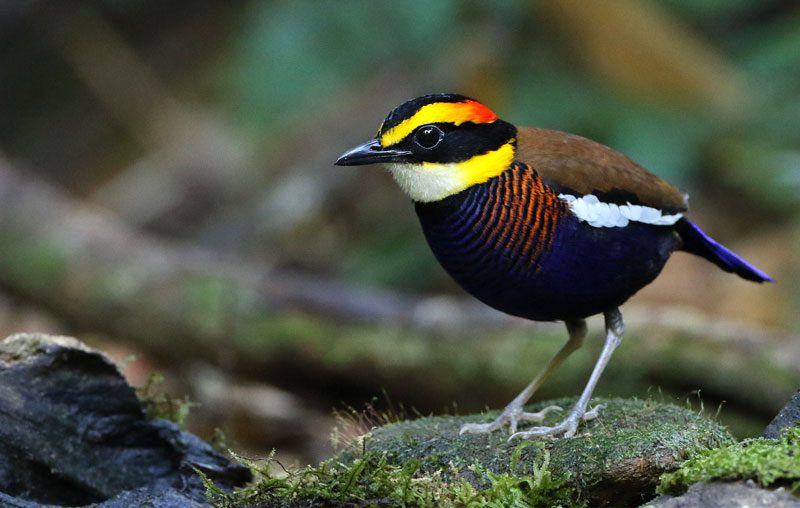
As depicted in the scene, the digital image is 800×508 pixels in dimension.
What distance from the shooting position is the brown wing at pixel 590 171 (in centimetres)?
388

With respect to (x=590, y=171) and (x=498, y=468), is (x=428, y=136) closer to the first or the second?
(x=590, y=171)

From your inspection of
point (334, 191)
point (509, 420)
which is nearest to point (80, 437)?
point (509, 420)

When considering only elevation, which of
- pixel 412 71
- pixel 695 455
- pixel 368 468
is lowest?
pixel 695 455

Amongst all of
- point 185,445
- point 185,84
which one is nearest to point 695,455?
point 185,445

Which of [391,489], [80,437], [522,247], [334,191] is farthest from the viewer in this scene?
[334,191]

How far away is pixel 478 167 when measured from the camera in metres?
3.85

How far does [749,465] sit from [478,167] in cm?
150

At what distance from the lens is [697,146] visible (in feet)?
30.1

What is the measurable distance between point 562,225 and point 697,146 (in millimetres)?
5809

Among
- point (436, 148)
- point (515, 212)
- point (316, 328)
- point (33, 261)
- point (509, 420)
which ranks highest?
point (33, 261)

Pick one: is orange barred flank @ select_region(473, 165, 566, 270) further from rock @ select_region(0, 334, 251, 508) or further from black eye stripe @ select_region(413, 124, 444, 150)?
rock @ select_region(0, 334, 251, 508)

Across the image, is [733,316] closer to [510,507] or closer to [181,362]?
[181,362]

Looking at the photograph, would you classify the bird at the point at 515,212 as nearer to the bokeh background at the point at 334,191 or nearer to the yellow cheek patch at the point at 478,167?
the yellow cheek patch at the point at 478,167

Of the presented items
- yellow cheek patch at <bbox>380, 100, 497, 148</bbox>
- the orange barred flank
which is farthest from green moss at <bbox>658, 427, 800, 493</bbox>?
yellow cheek patch at <bbox>380, 100, 497, 148</bbox>
